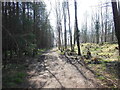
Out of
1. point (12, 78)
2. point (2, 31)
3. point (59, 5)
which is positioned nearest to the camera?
point (12, 78)

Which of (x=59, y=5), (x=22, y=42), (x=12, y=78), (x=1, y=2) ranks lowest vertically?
(x=12, y=78)

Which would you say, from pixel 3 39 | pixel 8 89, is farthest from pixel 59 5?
pixel 8 89

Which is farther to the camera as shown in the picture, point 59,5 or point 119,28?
point 59,5

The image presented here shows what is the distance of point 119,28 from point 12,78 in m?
8.17

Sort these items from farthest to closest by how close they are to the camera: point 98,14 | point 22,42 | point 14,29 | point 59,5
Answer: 1. point 98,14
2. point 59,5
3. point 14,29
4. point 22,42

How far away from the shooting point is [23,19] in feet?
36.8

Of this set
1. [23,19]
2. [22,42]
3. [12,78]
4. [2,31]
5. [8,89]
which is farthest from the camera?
[23,19]

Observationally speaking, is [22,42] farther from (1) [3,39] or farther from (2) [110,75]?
(2) [110,75]

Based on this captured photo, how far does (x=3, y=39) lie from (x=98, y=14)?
127ft

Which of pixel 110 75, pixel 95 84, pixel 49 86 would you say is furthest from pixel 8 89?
pixel 110 75

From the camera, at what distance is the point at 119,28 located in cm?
908

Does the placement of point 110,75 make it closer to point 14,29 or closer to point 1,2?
point 14,29

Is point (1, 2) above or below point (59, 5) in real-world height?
below

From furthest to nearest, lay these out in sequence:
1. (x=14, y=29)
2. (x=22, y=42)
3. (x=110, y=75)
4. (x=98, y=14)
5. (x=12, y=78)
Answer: (x=98, y=14), (x=14, y=29), (x=22, y=42), (x=110, y=75), (x=12, y=78)
